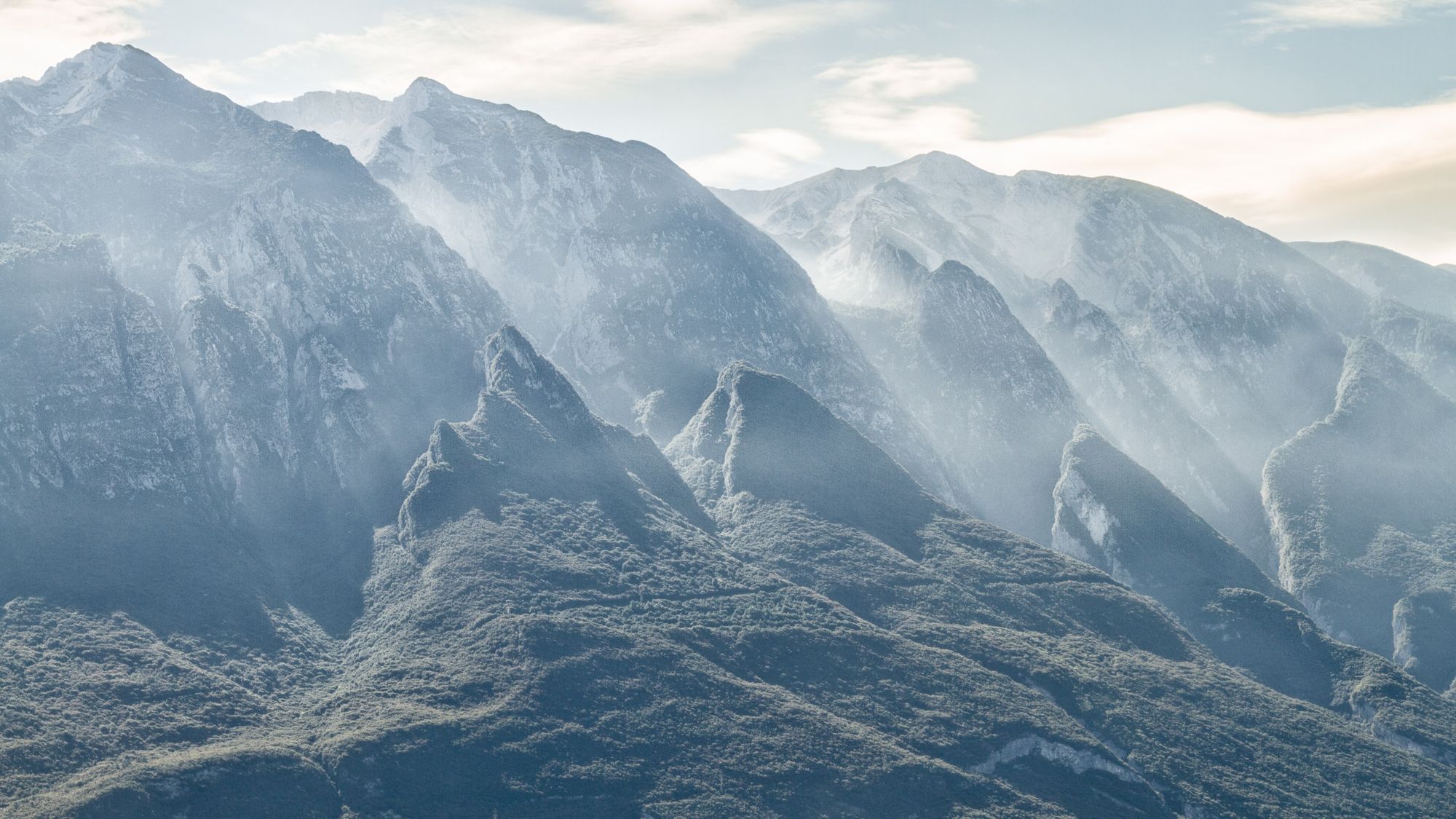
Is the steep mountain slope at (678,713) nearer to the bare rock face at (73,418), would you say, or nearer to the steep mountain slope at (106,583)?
the steep mountain slope at (106,583)

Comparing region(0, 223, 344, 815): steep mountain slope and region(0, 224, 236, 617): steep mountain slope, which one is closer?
region(0, 223, 344, 815): steep mountain slope

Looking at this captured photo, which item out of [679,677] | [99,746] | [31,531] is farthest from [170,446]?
[679,677]

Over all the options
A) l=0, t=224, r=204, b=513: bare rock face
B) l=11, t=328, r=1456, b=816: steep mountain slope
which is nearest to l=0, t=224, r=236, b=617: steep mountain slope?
l=0, t=224, r=204, b=513: bare rock face

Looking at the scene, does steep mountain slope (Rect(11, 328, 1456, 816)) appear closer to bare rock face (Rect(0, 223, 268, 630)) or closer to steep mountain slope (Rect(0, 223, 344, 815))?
steep mountain slope (Rect(0, 223, 344, 815))

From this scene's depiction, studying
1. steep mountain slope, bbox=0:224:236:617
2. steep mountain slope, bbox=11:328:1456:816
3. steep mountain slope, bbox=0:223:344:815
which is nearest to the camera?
steep mountain slope, bbox=0:223:344:815

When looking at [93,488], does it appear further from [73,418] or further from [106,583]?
[106,583]

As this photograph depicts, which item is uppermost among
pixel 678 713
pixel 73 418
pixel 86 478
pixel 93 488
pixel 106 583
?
pixel 73 418

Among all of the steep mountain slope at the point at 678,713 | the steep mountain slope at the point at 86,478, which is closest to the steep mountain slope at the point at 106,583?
the steep mountain slope at the point at 86,478

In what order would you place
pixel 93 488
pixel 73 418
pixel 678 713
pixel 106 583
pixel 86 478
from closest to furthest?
pixel 678 713
pixel 106 583
pixel 93 488
pixel 86 478
pixel 73 418

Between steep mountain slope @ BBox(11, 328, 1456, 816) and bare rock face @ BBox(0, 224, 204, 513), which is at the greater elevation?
bare rock face @ BBox(0, 224, 204, 513)

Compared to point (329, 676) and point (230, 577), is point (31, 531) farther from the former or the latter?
point (329, 676)

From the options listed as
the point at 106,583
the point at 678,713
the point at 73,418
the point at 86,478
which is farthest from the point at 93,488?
the point at 678,713
